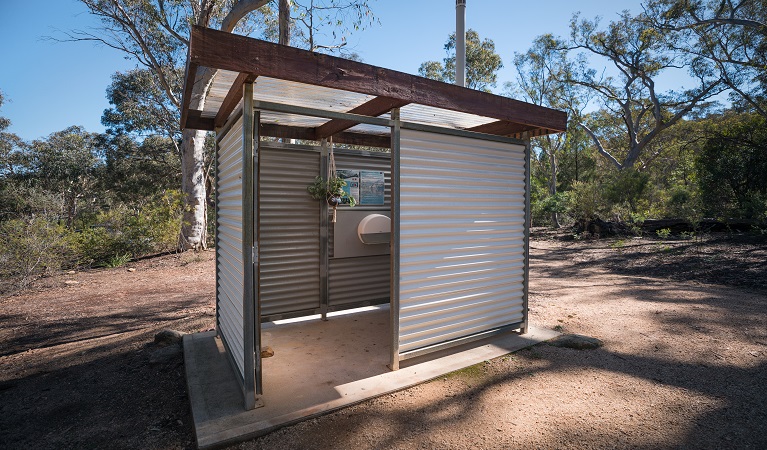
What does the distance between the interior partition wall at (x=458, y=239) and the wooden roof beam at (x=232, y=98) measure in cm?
132

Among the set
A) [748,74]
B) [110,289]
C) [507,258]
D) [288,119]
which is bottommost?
[110,289]

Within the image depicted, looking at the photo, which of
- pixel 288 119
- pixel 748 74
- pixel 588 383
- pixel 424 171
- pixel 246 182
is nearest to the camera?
pixel 246 182

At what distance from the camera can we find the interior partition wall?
3521 millimetres

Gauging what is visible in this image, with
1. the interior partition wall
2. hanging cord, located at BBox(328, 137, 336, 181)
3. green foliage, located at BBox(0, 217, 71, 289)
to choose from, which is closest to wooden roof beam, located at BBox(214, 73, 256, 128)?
hanging cord, located at BBox(328, 137, 336, 181)

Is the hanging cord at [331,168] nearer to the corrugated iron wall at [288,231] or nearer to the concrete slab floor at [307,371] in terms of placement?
the corrugated iron wall at [288,231]

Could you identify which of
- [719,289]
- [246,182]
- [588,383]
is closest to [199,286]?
[246,182]

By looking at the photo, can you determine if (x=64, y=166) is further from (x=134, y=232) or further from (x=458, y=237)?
(x=458, y=237)

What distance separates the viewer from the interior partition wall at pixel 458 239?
3521mm

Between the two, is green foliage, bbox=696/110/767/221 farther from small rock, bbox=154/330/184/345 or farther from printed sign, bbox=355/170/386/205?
small rock, bbox=154/330/184/345

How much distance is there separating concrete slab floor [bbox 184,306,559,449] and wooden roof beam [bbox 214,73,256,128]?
2187 mm

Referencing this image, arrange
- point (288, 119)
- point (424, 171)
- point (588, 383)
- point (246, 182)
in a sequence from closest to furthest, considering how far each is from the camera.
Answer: point (246, 182), point (588, 383), point (424, 171), point (288, 119)

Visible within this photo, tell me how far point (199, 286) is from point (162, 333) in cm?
400

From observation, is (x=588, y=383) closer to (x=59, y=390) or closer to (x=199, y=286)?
(x=59, y=390)

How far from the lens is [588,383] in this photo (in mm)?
3328
